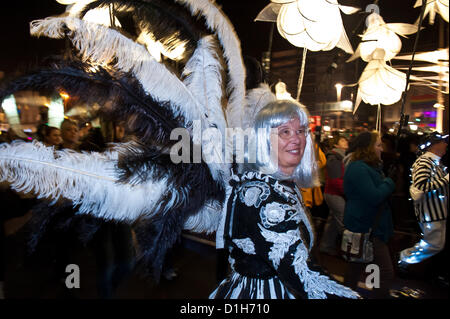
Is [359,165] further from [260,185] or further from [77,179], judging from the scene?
[77,179]

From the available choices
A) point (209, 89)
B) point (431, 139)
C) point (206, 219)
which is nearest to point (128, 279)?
point (206, 219)

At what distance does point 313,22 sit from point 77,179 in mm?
1433

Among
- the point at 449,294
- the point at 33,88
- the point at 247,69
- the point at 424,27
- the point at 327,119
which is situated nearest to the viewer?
the point at 33,88

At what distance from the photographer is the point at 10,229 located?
285cm

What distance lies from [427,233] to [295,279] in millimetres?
1665

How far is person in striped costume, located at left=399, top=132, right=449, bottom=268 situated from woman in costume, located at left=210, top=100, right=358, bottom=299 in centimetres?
107

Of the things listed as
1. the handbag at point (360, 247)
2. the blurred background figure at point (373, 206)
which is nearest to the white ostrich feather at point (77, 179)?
the blurred background figure at point (373, 206)

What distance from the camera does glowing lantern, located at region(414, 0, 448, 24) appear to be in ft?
5.01

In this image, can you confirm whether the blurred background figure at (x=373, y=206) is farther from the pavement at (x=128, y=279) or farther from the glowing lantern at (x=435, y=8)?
the glowing lantern at (x=435, y=8)

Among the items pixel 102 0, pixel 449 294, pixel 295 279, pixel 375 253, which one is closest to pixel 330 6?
pixel 102 0

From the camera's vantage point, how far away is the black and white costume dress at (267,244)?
1015 mm

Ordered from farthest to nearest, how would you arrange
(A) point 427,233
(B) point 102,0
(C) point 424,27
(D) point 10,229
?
(D) point 10,229 → (A) point 427,233 → (C) point 424,27 → (B) point 102,0

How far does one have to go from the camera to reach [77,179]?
102 centimetres

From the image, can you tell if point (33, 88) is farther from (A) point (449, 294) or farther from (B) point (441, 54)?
(A) point (449, 294)
